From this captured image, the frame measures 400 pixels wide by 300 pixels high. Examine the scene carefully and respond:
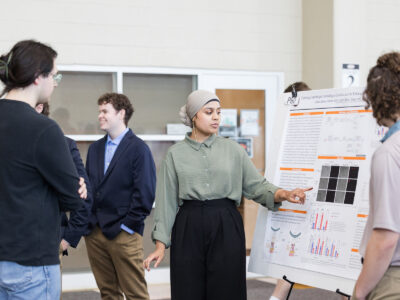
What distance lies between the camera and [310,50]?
5.50 m

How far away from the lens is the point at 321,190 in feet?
8.40

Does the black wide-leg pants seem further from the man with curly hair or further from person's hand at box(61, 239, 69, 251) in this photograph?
the man with curly hair

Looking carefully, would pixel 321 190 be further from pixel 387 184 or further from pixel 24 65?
pixel 24 65

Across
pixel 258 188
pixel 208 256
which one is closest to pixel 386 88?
pixel 258 188

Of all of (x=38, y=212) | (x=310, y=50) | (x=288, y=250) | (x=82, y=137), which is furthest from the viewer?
(x=310, y=50)

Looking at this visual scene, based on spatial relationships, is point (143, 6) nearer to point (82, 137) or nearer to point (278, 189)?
point (82, 137)

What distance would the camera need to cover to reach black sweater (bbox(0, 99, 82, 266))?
1779mm

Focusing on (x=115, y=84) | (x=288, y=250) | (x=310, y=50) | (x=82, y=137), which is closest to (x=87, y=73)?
(x=115, y=84)

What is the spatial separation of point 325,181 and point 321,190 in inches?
1.8

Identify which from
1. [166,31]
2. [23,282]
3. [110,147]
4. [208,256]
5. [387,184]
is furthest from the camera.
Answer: [166,31]

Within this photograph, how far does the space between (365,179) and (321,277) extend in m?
0.48

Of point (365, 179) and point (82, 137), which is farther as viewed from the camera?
point (82, 137)

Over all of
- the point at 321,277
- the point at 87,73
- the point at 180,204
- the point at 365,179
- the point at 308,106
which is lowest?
the point at 321,277

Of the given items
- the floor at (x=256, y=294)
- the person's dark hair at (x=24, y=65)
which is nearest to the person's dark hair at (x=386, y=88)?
the person's dark hair at (x=24, y=65)
